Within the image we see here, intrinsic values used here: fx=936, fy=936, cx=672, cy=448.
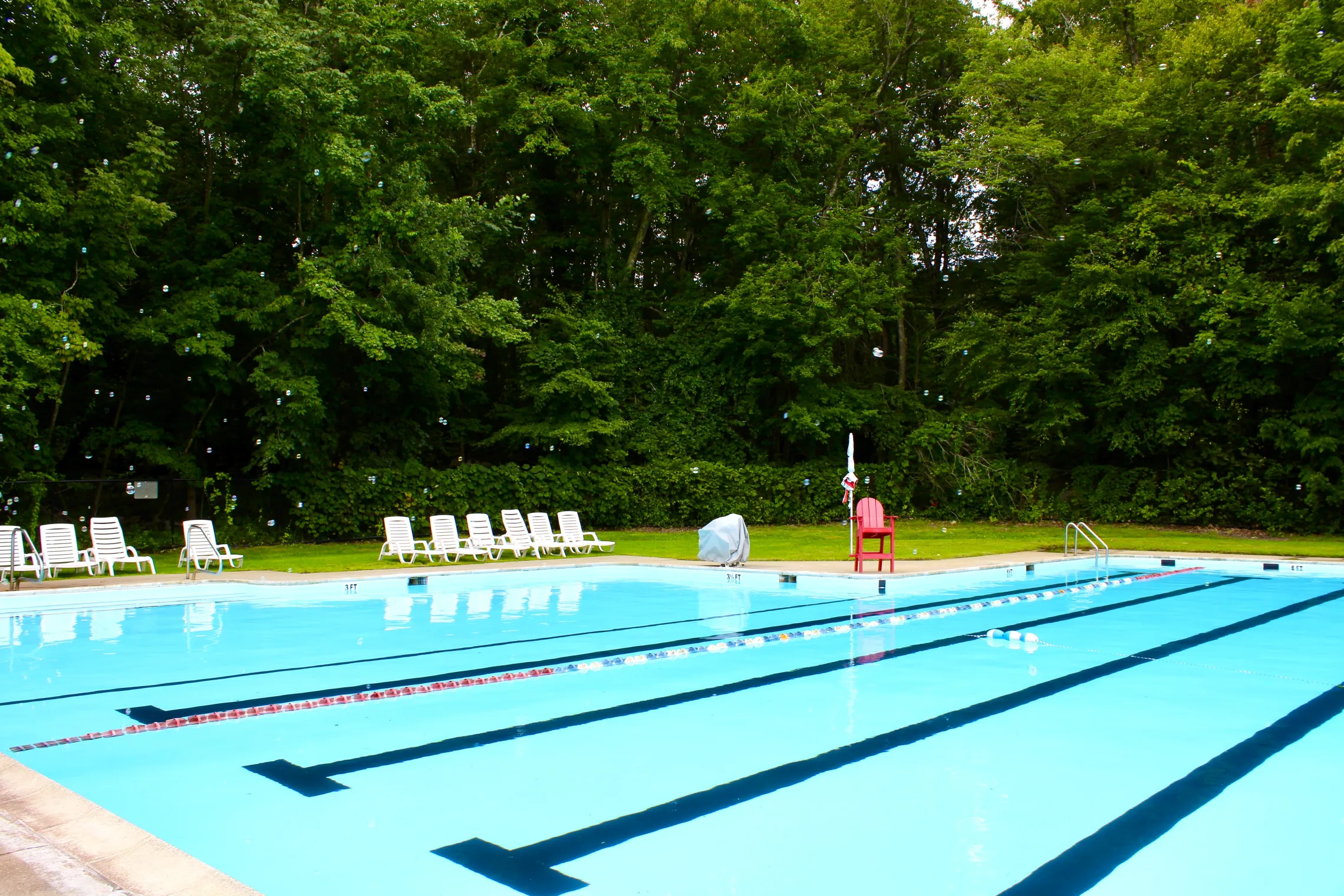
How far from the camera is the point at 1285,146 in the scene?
22969 mm

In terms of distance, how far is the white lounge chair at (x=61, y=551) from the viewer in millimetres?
13188

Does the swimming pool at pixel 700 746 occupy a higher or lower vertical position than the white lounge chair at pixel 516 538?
lower

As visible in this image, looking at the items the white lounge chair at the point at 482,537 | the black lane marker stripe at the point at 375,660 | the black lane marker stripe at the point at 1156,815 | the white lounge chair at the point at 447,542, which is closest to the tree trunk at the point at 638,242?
the white lounge chair at the point at 482,537

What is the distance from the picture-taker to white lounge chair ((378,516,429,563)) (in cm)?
1555

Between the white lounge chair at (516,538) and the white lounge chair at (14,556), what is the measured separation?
269 inches

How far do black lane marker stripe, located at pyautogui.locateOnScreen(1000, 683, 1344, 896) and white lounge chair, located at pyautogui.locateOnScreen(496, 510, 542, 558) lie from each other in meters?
12.8

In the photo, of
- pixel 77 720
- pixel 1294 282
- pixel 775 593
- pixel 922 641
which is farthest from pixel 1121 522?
pixel 77 720

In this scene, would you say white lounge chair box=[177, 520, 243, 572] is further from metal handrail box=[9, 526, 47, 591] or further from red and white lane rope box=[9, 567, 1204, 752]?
red and white lane rope box=[9, 567, 1204, 752]

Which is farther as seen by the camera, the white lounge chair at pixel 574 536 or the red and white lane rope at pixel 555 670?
the white lounge chair at pixel 574 536

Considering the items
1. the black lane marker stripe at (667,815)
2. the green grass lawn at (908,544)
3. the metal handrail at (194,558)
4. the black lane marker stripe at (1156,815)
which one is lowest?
the black lane marker stripe at (1156,815)

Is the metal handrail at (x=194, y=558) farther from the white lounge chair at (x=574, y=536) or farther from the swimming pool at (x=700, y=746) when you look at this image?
the white lounge chair at (x=574, y=536)

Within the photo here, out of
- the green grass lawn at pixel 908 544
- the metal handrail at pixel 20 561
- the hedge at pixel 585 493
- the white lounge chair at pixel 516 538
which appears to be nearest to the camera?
the metal handrail at pixel 20 561

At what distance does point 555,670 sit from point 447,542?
30.7 feet

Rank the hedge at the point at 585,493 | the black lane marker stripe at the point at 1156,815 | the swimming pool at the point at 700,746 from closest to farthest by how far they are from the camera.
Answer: the black lane marker stripe at the point at 1156,815 < the swimming pool at the point at 700,746 < the hedge at the point at 585,493
